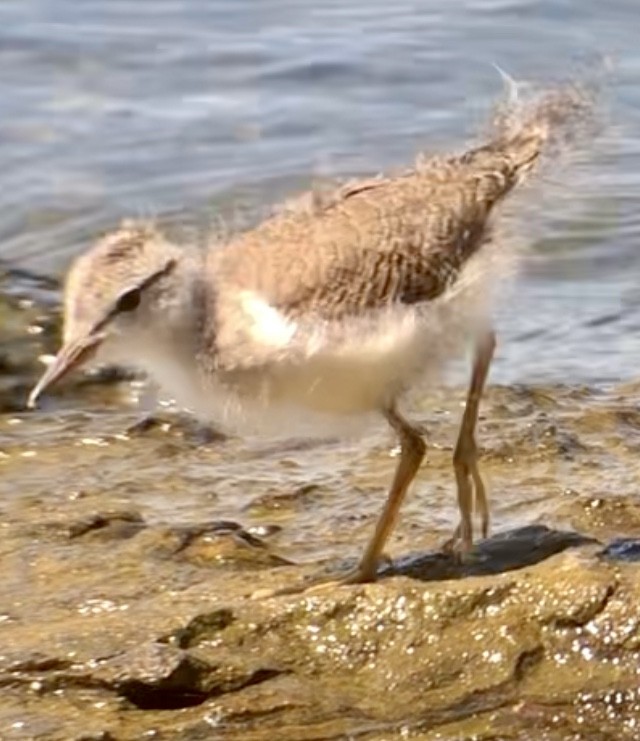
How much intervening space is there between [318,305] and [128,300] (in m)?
0.42

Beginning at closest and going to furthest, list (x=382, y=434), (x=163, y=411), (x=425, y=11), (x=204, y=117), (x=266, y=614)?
(x=266, y=614), (x=382, y=434), (x=163, y=411), (x=204, y=117), (x=425, y=11)

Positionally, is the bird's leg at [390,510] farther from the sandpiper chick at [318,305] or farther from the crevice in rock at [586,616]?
the crevice in rock at [586,616]

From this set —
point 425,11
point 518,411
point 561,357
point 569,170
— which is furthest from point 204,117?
point 569,170

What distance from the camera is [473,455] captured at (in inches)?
185

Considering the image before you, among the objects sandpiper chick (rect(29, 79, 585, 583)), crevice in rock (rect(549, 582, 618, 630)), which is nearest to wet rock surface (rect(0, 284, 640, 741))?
crevice in rock (rect(549, 582, 618, 630))

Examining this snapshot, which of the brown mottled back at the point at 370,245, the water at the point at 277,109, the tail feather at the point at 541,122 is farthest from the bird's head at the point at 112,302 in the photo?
the water at the point at 277,109

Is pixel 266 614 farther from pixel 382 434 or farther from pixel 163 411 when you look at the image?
pixel 163 411

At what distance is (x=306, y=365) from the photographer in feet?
13.4

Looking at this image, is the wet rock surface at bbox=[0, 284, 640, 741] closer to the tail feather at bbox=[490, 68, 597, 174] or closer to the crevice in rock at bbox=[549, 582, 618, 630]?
the crevice in rock at bbox=[549, 582, 618, 630]

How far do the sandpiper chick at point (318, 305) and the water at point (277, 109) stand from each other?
2.31 metres

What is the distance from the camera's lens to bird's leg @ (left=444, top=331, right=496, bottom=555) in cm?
453

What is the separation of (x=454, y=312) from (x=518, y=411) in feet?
4.42

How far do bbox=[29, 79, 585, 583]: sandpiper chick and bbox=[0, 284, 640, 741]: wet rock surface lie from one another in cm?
26

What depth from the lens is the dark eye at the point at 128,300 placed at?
4234 millimetres
